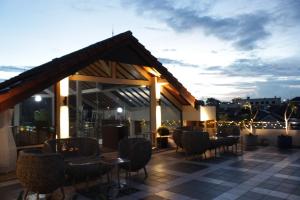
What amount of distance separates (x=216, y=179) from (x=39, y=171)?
13.2 ft

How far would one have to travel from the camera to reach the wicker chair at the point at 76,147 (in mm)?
7132

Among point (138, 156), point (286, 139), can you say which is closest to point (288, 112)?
point (286, 139)

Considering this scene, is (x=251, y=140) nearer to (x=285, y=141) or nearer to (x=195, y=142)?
(x=285, y=141)

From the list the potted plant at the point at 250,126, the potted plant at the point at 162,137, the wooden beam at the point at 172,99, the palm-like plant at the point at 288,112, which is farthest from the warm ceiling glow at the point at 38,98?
the palm-like plant at the point at 288,112

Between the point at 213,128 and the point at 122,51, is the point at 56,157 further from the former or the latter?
the point at 213,128

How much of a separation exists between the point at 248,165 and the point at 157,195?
151 inches

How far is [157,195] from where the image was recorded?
561 centimetres

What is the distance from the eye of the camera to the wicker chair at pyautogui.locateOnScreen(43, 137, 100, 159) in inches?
281

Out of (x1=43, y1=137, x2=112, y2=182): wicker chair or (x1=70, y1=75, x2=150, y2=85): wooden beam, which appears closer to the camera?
(x1=43, y1=137, x2=112, y2=182): wicker chair

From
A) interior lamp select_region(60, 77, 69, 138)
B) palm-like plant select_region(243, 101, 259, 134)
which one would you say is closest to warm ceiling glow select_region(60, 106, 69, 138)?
interior lamp select_region(60, 77, 69, 138)

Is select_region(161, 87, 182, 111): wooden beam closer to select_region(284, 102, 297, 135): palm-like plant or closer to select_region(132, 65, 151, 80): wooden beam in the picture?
select_region(132, 65, 151, 80): wooden beam

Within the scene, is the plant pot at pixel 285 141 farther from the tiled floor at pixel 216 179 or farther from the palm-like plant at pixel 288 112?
the tiled floor at pixel 216 179

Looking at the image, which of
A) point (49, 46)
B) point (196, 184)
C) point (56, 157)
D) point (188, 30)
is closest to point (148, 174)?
point (196, 184)

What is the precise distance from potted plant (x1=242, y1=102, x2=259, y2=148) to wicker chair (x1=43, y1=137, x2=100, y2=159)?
7.45 meters
